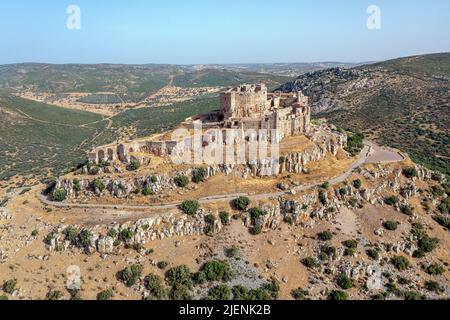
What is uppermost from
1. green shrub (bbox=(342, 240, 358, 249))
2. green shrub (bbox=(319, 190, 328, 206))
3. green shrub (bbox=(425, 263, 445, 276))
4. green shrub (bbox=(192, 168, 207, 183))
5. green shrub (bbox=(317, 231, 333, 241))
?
green shrub (bbox=(192, 168, 207, 183))

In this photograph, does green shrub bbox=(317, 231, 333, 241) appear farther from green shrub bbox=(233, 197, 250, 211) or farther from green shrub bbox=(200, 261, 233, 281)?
green shrub bbox=(200, 261, 233, 281)

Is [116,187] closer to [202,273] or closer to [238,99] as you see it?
[202,273]

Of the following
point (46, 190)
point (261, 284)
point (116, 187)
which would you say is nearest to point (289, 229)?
point (261, 284)

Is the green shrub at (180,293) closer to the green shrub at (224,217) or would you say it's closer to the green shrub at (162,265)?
the green shrub at (162,265)

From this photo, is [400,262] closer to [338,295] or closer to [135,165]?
[338,295]

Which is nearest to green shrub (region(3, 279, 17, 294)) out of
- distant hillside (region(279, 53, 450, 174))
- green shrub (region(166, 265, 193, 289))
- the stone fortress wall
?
green shrub (region(166, 265, 193, 289))

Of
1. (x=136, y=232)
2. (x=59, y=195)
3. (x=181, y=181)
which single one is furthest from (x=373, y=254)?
(x=59, y=195)
